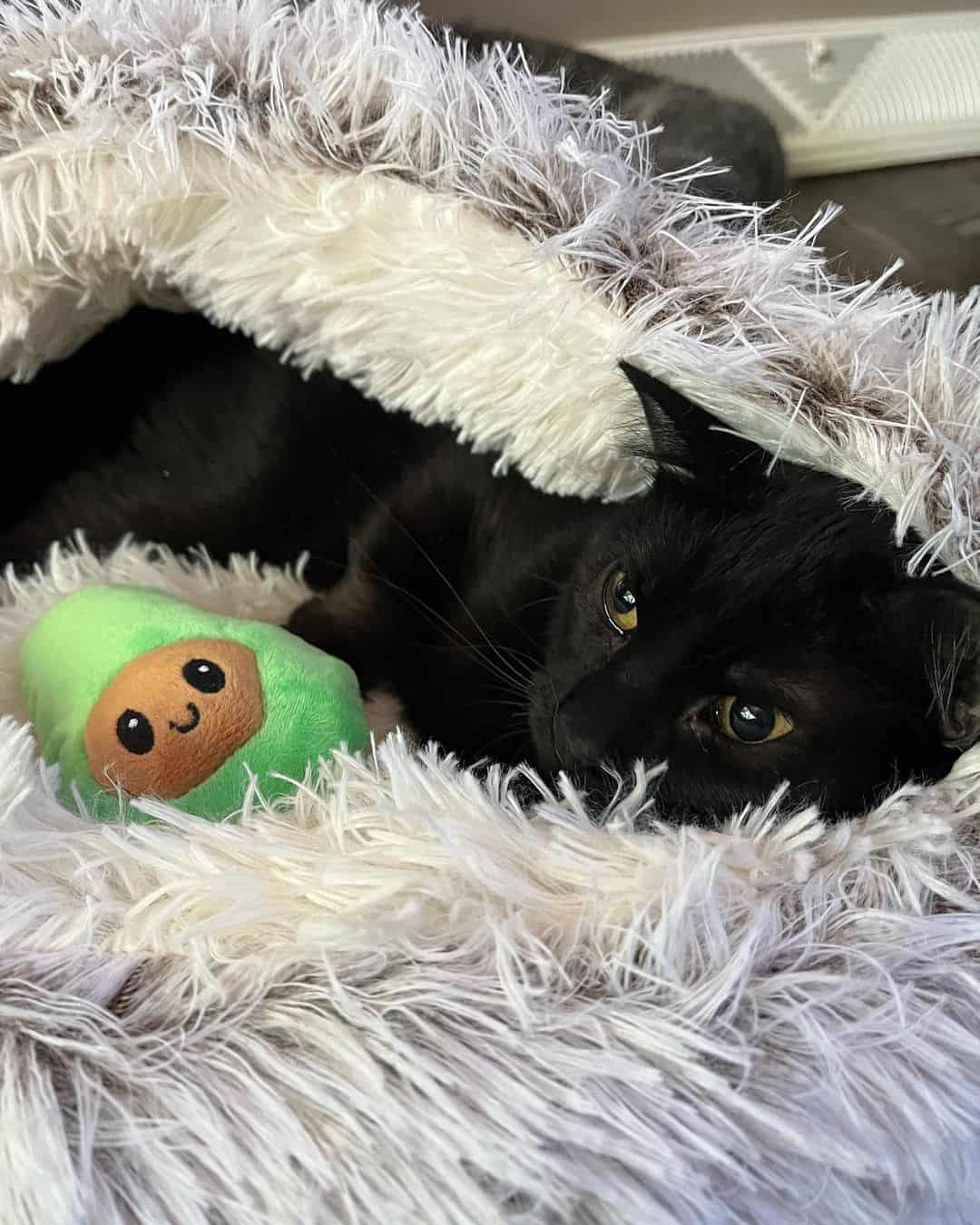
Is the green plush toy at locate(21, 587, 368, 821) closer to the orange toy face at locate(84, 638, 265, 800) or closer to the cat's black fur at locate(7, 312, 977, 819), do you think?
the orange toy face at locate(84, 638, 265, 800)

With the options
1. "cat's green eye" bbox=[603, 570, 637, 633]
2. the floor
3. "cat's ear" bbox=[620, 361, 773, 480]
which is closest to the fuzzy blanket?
"cat's ear" bbox=[620, 361, 773, 480]

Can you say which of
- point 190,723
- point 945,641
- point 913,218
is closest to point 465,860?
point 190,723

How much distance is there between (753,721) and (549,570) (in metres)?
0.28

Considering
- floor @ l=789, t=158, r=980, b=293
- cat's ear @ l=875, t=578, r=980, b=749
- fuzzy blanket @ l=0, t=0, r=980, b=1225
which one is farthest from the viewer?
floor @ l=789, t=158, r=980, b=293

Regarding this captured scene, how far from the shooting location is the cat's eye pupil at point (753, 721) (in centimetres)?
66

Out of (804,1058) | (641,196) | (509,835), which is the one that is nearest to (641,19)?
(641,196)

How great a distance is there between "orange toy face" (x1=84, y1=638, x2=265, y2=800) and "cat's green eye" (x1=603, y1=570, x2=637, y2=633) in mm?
260

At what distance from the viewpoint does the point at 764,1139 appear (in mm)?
424

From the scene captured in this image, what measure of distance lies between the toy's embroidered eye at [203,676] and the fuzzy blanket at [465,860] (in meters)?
0.10

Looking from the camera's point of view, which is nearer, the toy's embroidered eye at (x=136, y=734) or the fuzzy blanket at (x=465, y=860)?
the fuzzy blanket at (x=465, y=860)

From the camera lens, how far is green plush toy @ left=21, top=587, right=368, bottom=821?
0.63 meters

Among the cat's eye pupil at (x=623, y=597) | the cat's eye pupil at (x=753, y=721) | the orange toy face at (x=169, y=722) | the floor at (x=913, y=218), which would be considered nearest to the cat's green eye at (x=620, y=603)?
the cat's eye pupil at (x=623, y=597)

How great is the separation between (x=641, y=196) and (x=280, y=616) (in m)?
0.51

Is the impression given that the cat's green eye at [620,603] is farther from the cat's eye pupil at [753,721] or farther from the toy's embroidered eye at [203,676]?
the toy's embroidered eye at [203,676]
